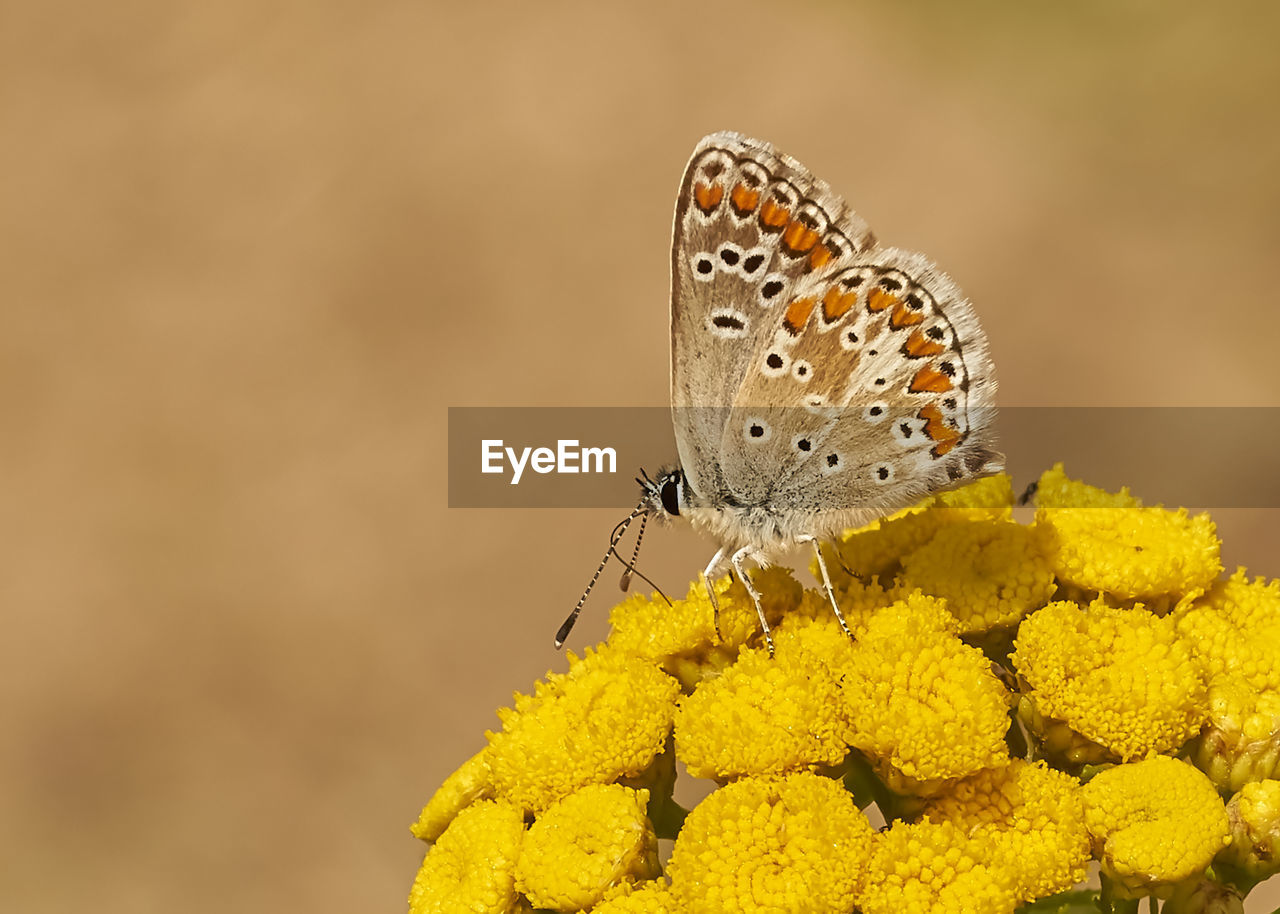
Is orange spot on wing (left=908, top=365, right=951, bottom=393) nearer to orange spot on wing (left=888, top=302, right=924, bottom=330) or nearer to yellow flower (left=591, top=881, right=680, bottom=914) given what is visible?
orange spot on wing (left=888, top=302, right=924, bottom=330)

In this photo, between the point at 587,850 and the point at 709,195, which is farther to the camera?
the point at 709,195

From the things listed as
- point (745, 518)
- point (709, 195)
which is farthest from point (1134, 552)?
point (709, 195)

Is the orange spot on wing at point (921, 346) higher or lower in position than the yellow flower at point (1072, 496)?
higher

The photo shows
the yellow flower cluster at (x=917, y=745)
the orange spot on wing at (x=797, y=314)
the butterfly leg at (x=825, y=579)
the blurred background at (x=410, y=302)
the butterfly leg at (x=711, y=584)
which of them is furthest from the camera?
the blurred background at (x=410, y=302)

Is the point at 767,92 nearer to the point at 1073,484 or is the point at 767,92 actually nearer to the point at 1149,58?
the point at 1149,58

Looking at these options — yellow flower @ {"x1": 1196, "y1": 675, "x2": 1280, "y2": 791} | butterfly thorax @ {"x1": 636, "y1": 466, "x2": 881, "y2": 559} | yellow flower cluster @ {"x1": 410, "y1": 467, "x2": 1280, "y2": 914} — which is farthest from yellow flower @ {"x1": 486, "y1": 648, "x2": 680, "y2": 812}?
yellow flower @ {"x1": 1196, "y1": 675, "x2": 1280, "y2": 791}

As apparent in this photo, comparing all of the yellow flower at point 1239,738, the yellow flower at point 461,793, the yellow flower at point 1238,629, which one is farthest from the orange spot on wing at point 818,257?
the yellow flower at point 461,793

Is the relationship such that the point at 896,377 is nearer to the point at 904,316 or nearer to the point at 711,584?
the point at 904,316

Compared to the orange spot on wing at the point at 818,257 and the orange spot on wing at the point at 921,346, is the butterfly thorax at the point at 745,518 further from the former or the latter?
the orange spot on wing at the point at 818,257
